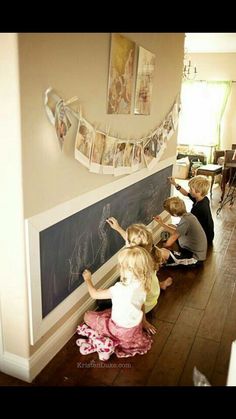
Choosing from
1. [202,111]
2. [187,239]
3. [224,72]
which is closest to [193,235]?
[187,239]

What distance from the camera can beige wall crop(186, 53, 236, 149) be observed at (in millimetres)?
7504

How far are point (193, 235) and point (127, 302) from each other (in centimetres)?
141

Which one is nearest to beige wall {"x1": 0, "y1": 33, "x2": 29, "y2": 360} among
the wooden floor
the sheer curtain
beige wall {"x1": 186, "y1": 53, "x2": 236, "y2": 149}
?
the wooden floor

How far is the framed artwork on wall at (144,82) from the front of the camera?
267 centimetres

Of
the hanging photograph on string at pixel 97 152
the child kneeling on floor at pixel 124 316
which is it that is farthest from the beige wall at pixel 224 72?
the child kneeling on floor at pixel 124 316

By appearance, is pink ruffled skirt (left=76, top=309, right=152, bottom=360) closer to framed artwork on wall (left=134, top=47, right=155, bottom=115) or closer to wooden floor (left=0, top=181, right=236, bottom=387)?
wooden floor (left=0, top=181, right=236, bottom=387)

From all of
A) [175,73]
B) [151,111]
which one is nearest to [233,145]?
[175,73]

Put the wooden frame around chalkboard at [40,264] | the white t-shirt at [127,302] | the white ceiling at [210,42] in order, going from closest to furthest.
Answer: the wooden frame around chalkboard at [40,264], the white t-shirt at [127,302], the white ceiling at [210,42]

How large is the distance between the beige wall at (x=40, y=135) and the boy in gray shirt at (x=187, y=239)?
1186mm

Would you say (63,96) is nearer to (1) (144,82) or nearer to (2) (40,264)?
(2) (40,264)

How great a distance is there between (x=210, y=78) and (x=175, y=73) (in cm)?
458

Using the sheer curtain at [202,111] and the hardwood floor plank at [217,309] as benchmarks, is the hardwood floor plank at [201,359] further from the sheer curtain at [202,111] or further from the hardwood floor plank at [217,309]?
the sheer curtain at [202,111]

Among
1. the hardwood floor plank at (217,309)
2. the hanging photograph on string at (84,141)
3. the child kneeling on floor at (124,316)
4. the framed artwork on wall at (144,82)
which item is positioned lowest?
the hardwood floor plank at (217,309)

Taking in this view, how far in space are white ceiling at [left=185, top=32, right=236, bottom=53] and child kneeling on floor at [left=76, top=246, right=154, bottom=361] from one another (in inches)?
189
